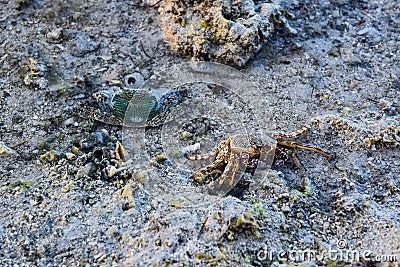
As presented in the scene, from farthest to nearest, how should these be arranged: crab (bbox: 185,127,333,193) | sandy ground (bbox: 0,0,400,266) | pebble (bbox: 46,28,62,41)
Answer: pebble (bbox: 46,28,62,41), crab (bbox: 185,127,333,193), sandy ground (bbox: 0,0,400,266)

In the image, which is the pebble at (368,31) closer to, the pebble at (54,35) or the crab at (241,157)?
the crab at (241,157)

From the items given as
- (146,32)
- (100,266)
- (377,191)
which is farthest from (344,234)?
(146,32)

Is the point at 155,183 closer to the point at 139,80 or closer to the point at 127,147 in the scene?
the point at 127,147

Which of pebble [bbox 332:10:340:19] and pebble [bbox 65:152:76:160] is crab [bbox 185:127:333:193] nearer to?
pebble [bbox 65:152:76:160]

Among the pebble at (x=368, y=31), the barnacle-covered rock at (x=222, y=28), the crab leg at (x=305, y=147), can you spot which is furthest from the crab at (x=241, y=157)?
the pebble at (x=368, y=31)

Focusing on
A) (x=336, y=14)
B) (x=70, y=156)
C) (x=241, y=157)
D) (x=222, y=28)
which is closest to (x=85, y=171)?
(x=70, y=156)

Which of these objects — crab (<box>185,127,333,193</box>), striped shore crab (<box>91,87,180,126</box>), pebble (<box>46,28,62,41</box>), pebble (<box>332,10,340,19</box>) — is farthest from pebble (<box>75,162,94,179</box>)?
pebble (<box>332,10,340,19</box>)

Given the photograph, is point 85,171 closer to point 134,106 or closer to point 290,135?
point 134,106
